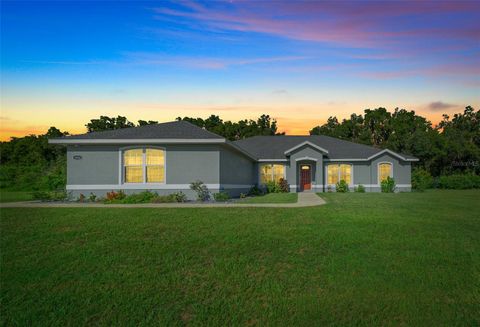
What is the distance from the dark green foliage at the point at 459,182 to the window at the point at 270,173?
18542mm

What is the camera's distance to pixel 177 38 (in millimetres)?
16516

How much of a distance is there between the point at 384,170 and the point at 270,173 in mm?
8729

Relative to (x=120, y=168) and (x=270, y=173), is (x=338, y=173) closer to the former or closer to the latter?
(x=270, y=173)

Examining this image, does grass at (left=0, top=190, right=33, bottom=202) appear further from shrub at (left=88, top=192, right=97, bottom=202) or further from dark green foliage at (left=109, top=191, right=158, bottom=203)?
dark green foliage at (left=109, top=191, right=158, bottom=203)

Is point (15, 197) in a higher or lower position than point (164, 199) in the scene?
lower

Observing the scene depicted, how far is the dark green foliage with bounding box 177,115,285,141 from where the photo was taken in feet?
180

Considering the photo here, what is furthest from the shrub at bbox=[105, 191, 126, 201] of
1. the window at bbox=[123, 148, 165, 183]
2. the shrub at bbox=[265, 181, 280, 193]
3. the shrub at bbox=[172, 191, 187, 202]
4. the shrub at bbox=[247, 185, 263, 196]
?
the shrub at bbox=[265, 181, 280, 193]

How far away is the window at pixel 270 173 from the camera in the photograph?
32562mm

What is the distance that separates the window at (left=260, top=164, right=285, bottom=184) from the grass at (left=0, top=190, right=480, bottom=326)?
68.7 ft

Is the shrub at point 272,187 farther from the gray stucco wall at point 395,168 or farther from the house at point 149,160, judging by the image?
the house at point 149,160

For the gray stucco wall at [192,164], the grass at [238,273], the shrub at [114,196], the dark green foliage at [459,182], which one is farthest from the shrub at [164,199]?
the dark green foliage at [459,182]

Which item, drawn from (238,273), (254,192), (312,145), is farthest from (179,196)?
(312,145)

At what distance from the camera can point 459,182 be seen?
40.7 m

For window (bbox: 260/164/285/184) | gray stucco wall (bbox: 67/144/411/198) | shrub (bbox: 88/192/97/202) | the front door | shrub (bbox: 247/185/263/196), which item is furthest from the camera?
the front door
